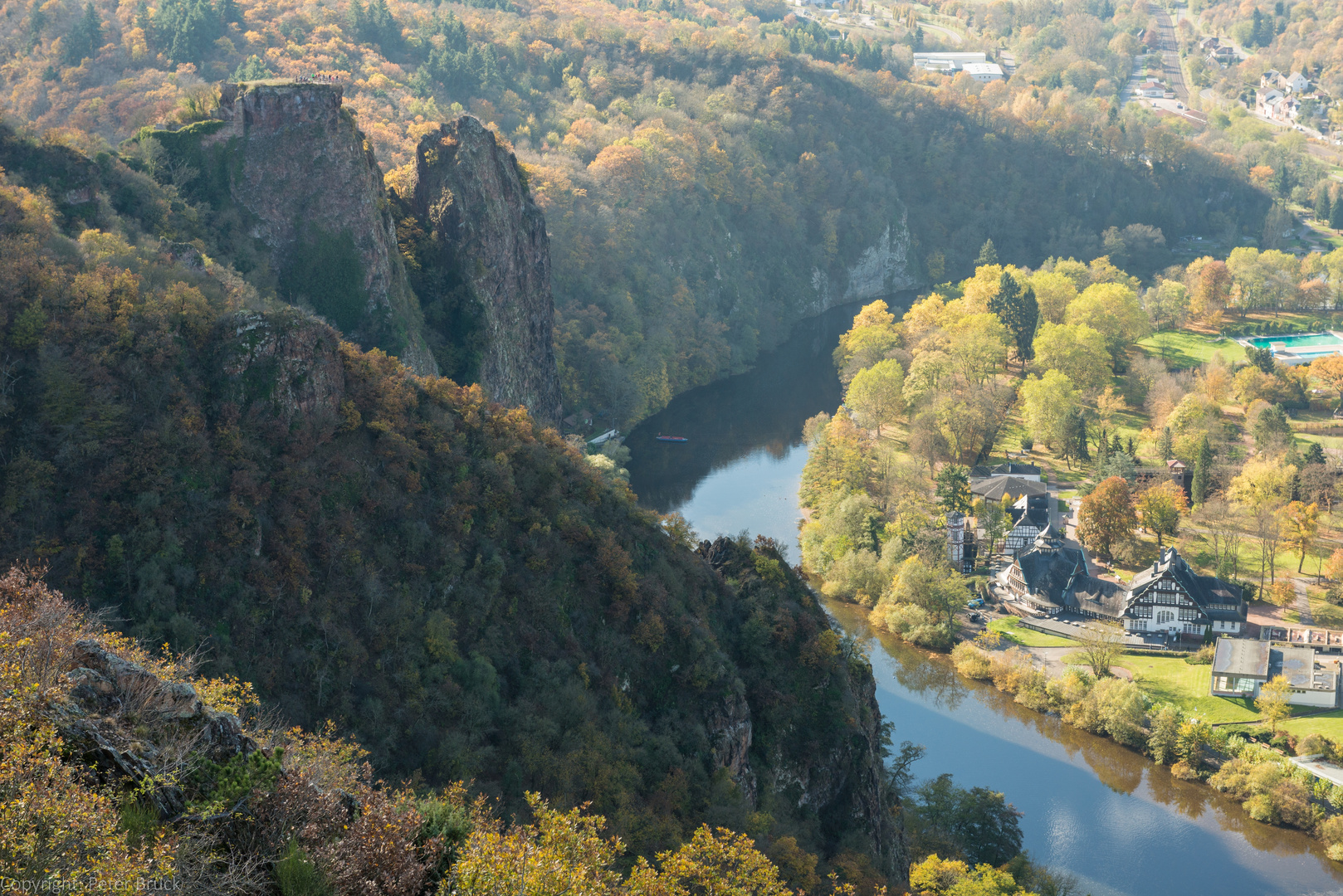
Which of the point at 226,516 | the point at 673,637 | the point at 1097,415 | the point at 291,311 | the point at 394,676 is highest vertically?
the point at 291,311

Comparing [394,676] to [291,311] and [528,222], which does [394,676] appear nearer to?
[291,311]

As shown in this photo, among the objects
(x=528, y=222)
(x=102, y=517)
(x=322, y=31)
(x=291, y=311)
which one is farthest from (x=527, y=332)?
(x=322, y=31)

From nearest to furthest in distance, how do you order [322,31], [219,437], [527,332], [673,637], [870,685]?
[219,437] → [673,637] → [870,685] → [527,332] → [322,31]

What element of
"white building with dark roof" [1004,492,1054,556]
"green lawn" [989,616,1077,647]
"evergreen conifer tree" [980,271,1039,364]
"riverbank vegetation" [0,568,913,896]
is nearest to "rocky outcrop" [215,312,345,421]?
"riverbank vegetation" [0,568,913,896]

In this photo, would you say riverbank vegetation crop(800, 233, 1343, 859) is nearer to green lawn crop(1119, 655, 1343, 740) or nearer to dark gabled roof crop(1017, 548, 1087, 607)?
green lawn crop(1119, 655, 1343, 740)

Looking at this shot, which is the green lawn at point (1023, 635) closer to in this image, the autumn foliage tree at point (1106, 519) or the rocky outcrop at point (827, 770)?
the autumn foliage tree at point (1106, 519)

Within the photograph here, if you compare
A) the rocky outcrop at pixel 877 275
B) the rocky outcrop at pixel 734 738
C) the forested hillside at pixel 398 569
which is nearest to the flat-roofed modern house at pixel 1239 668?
the forested hillside at pixel 398 569

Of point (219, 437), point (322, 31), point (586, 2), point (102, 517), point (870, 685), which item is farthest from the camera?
point (586, 2)
